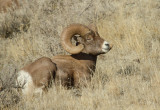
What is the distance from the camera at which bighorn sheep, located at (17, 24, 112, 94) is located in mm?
8430

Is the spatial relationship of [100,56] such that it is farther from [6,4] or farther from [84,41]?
[6,4]

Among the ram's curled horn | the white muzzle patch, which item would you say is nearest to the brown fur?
the ram's curled horn

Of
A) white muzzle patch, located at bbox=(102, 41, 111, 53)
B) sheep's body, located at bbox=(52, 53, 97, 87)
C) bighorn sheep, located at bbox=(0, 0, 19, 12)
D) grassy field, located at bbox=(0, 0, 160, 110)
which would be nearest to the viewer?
grassy field, located at bbox=(0, 0, 160, 110)

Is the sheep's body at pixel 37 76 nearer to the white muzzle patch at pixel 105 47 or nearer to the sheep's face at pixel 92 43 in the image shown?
the sheep's face at pixel 92 43

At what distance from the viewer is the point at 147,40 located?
1192cm

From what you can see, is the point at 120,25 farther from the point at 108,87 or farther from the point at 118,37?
the point at 108,87

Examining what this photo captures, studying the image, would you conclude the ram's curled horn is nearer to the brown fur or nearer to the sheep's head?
the sheep's head

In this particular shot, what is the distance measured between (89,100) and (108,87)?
36.2 inches

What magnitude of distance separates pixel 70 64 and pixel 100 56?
2489mm

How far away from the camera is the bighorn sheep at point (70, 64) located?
8.43 m

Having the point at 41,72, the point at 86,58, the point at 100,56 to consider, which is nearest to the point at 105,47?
the point at 86,58

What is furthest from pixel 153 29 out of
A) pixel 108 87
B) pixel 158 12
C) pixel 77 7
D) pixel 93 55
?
pixel 108 87

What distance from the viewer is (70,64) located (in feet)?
29.8

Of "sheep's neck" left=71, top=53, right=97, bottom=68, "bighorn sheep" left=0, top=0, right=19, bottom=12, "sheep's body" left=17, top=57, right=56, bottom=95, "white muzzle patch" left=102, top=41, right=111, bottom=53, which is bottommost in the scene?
"sheep's body" left=17, top=57, right=56, bottom=95
